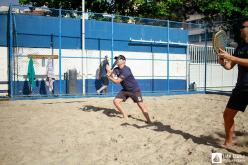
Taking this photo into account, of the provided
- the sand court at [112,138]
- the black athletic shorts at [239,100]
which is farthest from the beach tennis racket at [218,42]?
the sand court at [112,138]

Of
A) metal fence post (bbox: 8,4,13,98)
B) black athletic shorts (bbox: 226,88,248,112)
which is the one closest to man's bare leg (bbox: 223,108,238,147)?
black athletic shorts (bbox: 226,88,248,112)

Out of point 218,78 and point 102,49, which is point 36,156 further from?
point 218,78

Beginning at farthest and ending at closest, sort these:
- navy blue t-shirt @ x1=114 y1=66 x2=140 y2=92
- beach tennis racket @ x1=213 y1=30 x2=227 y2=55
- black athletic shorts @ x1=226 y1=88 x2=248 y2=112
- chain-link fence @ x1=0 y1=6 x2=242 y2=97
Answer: chain-link fence @ x1=0 y1=6 x2=242 y2=97, navy blue t-shirt @ x1=114 y1=66 x2=140 y2=92, black athletic shorts @ x1=226 y1=88 x2=248 y2=112, beach tennis racket @ x1=213 y1=30 x2=227 y2=55

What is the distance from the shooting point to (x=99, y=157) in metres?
5.23

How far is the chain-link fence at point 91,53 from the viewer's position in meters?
15.5

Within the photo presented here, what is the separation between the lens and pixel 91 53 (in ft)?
57.4

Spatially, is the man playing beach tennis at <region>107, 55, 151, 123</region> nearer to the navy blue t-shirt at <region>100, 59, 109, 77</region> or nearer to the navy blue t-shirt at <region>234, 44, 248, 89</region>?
the navy blue t-shirt at <region>234, 44, 248, 89</region>

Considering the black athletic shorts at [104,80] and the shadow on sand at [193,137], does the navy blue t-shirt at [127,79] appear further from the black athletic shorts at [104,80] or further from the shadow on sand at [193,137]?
the black athletic shorts at [104,80]

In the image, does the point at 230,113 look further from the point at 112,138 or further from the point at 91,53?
the point at 91,53

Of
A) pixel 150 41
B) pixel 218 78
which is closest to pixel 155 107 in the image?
pixel 150 41

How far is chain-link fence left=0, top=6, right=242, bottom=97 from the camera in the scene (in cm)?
1550

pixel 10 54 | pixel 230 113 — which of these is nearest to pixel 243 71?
pixel 230 113

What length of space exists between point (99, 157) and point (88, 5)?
2000 cm

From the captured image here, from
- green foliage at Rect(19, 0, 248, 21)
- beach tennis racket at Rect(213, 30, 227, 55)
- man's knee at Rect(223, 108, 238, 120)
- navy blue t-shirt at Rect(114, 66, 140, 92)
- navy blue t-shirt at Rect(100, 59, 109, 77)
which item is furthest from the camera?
green foliage at Rect(19, 0, 248, 21)
